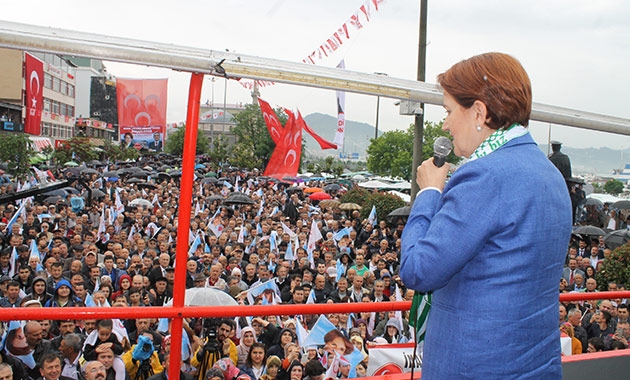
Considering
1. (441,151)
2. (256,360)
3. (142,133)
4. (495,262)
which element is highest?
(142,133)

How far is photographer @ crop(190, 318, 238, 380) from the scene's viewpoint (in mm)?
4693

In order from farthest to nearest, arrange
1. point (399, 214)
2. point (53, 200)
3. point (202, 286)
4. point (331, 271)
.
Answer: point (53, 200) < point (399, 214) < point (331, 271) < point (202, 286)

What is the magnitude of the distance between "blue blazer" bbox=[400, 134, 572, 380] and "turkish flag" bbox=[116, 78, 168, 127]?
2.44m

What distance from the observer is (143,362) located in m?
4.72

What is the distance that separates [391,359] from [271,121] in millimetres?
1634

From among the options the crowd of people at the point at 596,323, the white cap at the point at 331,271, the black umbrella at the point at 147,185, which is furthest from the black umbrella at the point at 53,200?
the crowd of people at the point at 596,323

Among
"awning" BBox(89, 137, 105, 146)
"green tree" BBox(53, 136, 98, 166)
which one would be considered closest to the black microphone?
"green tree" BBox(53, 136, 98, 166)

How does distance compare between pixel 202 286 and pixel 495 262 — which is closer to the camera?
pixel 495 262

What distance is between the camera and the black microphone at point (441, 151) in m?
1.63

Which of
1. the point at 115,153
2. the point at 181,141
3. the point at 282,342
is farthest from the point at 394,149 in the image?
the point at 282,342

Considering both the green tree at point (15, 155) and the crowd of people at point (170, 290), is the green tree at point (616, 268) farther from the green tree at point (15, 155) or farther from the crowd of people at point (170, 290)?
the green tree at point (15, 155)

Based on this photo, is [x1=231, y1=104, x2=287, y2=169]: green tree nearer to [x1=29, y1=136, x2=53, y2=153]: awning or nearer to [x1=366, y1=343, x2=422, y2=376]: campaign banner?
[x1=29, y1=136, x2=53, y2=153]: awning

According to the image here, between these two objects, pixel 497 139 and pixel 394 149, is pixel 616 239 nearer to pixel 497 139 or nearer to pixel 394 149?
pixel 497 139

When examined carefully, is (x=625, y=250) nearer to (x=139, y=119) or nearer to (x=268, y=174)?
(x=268, y=174)
